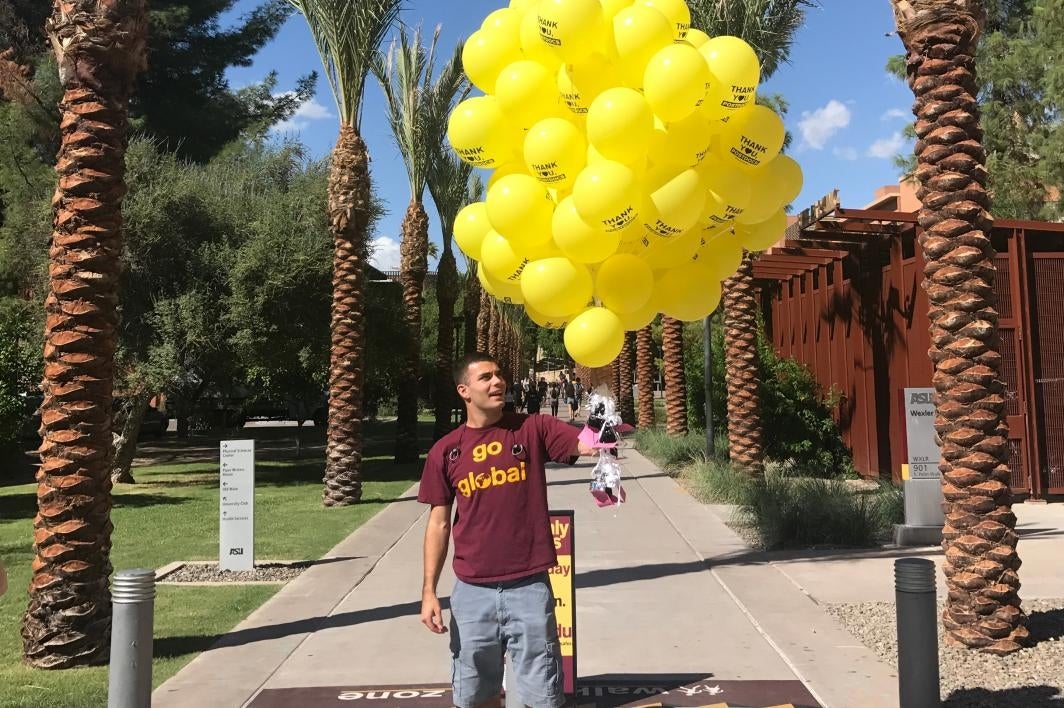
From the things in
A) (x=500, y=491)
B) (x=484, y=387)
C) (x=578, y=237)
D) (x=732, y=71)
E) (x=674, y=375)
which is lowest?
(x=500, y=491)

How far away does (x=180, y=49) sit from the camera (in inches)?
1092

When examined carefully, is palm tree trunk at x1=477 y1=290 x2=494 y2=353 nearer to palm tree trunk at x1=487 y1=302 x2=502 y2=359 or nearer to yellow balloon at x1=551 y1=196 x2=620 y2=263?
palm tree trunk at x1=487 y1=302 x2=502 y2=359

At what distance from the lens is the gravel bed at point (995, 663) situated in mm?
5113

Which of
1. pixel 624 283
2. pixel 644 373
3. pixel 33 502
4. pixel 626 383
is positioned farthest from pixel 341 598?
pixel 626 383

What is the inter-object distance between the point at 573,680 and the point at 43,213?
57.9ft

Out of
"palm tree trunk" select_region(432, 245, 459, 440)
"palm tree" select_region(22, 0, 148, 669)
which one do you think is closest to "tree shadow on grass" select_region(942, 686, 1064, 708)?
"palm tree" select_region(22, 0, 148, 669)

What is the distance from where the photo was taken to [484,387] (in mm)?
3871

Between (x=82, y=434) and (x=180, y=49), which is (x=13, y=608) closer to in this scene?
(x=82, y=434)

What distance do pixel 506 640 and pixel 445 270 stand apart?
69.9 ft

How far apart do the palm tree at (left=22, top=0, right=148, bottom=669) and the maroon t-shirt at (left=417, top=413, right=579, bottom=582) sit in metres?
3.53

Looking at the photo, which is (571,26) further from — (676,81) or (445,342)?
(445,342)

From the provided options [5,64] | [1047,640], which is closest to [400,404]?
[5,64]

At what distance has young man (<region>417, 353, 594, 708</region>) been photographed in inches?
144

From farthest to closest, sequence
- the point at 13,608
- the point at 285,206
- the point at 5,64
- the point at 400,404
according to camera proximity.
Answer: the point at 400,404
the point at 285,206
the point at 5,64
the point at 13,608
